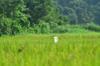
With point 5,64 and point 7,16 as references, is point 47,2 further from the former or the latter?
point 5,64

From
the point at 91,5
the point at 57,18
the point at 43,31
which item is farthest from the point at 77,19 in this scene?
the point at 43,31

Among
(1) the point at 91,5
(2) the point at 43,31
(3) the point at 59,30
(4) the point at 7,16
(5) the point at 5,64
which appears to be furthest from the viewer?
(1) the point at 91,5

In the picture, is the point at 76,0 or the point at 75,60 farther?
the point at 76,0

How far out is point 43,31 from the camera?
127 feet

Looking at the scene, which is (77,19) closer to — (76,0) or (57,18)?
(76,0)

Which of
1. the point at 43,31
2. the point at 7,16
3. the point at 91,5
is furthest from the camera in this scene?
the point at 91,5

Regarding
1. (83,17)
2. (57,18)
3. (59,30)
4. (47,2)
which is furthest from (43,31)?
(83,17)

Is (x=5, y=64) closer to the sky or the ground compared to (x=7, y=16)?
Answer: closer to the sky

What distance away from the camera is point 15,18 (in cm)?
3531

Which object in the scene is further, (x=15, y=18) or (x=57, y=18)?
(x=57, y=18)

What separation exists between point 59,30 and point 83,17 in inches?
1003

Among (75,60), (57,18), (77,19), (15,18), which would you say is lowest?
(77,19)

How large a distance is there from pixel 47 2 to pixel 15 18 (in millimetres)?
8840

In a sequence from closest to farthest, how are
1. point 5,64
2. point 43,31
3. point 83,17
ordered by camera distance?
point 5,64
point 43,31
point 83,17
